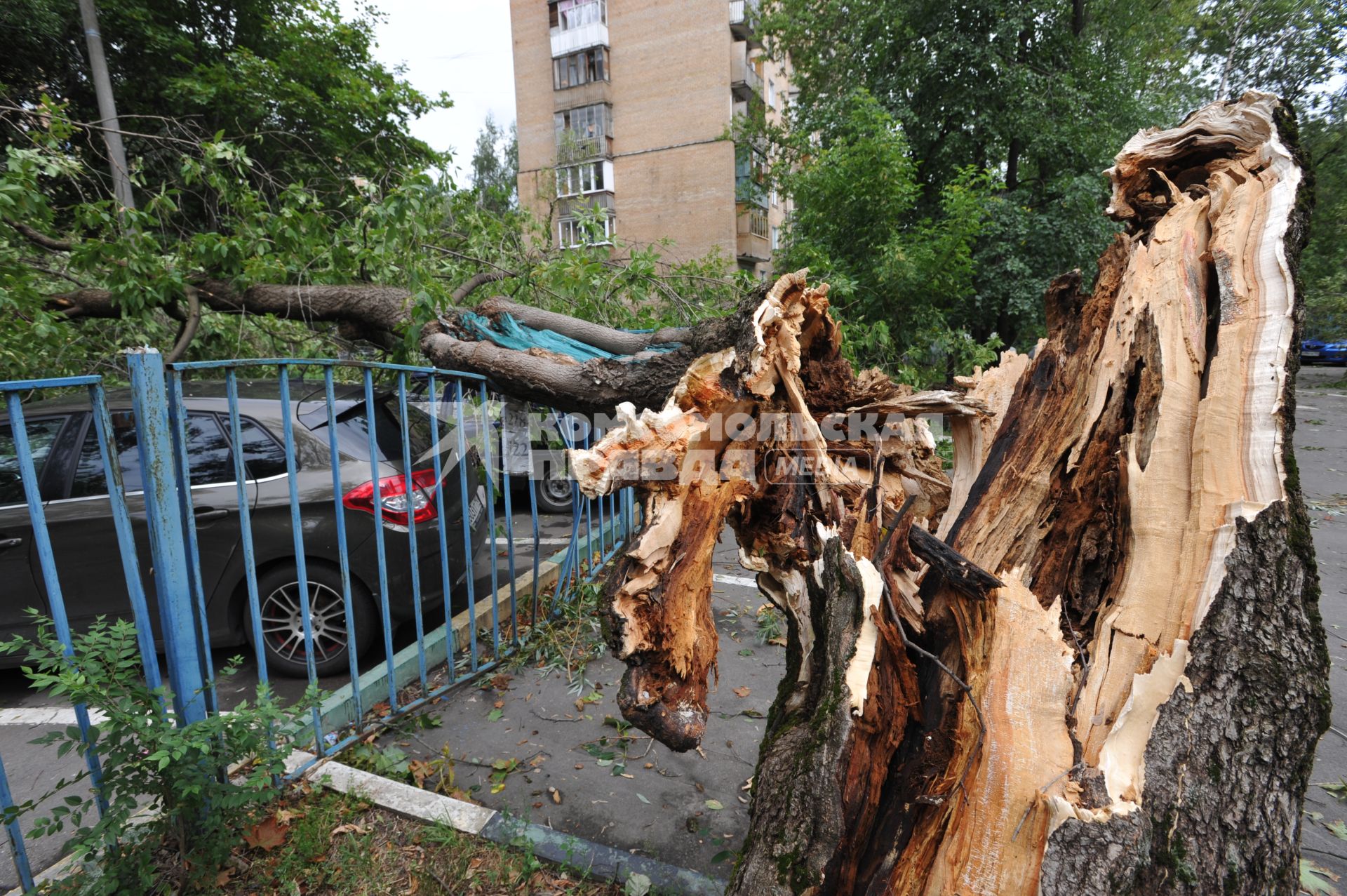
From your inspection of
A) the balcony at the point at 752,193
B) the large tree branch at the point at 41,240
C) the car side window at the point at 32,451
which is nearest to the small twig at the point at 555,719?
the car side window at the point at 32,451

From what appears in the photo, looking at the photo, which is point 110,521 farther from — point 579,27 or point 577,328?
point 579,27

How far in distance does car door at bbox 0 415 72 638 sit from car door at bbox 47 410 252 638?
0.41 feet

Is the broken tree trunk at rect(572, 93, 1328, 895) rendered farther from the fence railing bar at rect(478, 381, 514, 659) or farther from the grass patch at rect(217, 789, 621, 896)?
the fence railing bar at rect(478, 381, 514, 659)

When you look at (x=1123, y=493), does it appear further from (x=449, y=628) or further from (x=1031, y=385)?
(x=449, y=628)

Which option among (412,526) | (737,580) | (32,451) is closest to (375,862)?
(412,526)

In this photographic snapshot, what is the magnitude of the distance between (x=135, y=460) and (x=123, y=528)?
71.8 inches

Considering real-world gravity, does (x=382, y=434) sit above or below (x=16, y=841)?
above

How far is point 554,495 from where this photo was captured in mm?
6922

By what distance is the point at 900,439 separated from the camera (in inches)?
98.0

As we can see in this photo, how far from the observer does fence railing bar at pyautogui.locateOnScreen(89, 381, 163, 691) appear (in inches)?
71.4

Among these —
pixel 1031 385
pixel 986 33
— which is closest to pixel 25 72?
pixel 1031 385

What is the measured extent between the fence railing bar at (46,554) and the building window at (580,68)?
27019mm

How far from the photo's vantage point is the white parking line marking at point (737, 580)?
4.97 metres

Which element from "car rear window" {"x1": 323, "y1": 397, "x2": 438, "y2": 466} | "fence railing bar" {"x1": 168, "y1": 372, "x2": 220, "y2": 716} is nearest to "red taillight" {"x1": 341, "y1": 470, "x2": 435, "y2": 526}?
"car rear window" {"x1": 323, "y1": 397, "x2": 438, "y2": 466}
